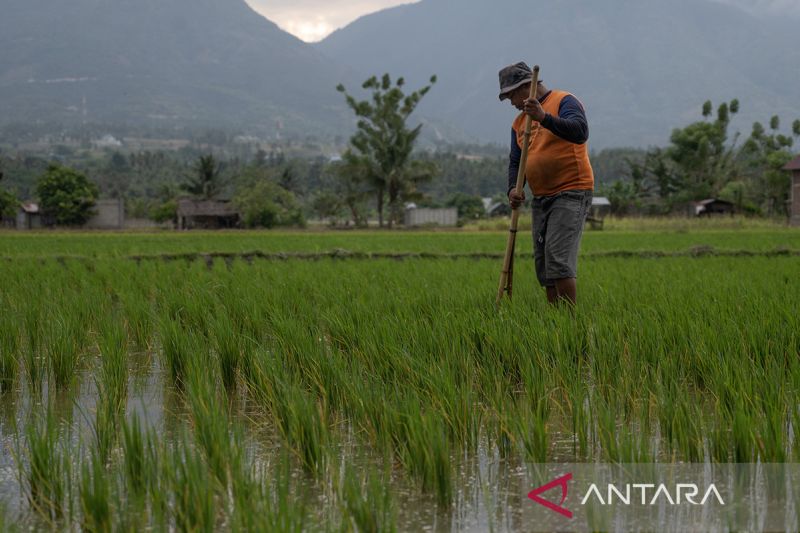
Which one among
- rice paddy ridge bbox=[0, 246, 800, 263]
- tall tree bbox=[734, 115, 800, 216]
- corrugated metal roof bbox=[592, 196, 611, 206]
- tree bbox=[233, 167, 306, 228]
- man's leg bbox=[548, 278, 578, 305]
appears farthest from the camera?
corrugated metal roof bbox=[592, 196, 611, 206]

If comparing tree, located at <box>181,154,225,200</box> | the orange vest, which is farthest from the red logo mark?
tree, located at <box>181,154,225,200</box>

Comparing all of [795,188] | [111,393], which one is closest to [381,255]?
[111,393]

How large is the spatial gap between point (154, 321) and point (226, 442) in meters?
2.43

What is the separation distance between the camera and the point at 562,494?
1.73 meters

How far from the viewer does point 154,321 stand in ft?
13.3

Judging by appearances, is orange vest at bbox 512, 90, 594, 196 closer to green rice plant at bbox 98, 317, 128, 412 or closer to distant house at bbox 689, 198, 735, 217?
green rice plant at bbox 98, 317, 128, 412

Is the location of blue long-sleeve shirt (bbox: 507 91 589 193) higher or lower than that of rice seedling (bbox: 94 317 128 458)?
higher

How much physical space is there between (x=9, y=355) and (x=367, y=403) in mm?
1659

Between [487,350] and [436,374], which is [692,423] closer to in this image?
[436,374]

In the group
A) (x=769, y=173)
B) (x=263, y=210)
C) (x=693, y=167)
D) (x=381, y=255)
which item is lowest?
(x=381, y=255)

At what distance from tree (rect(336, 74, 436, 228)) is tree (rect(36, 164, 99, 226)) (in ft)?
38.9

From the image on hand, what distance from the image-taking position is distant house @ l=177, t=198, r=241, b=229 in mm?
36250

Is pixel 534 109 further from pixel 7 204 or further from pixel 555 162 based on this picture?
pixel 7 204

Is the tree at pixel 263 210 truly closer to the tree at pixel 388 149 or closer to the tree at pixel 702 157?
the tree at pixel 388 149
